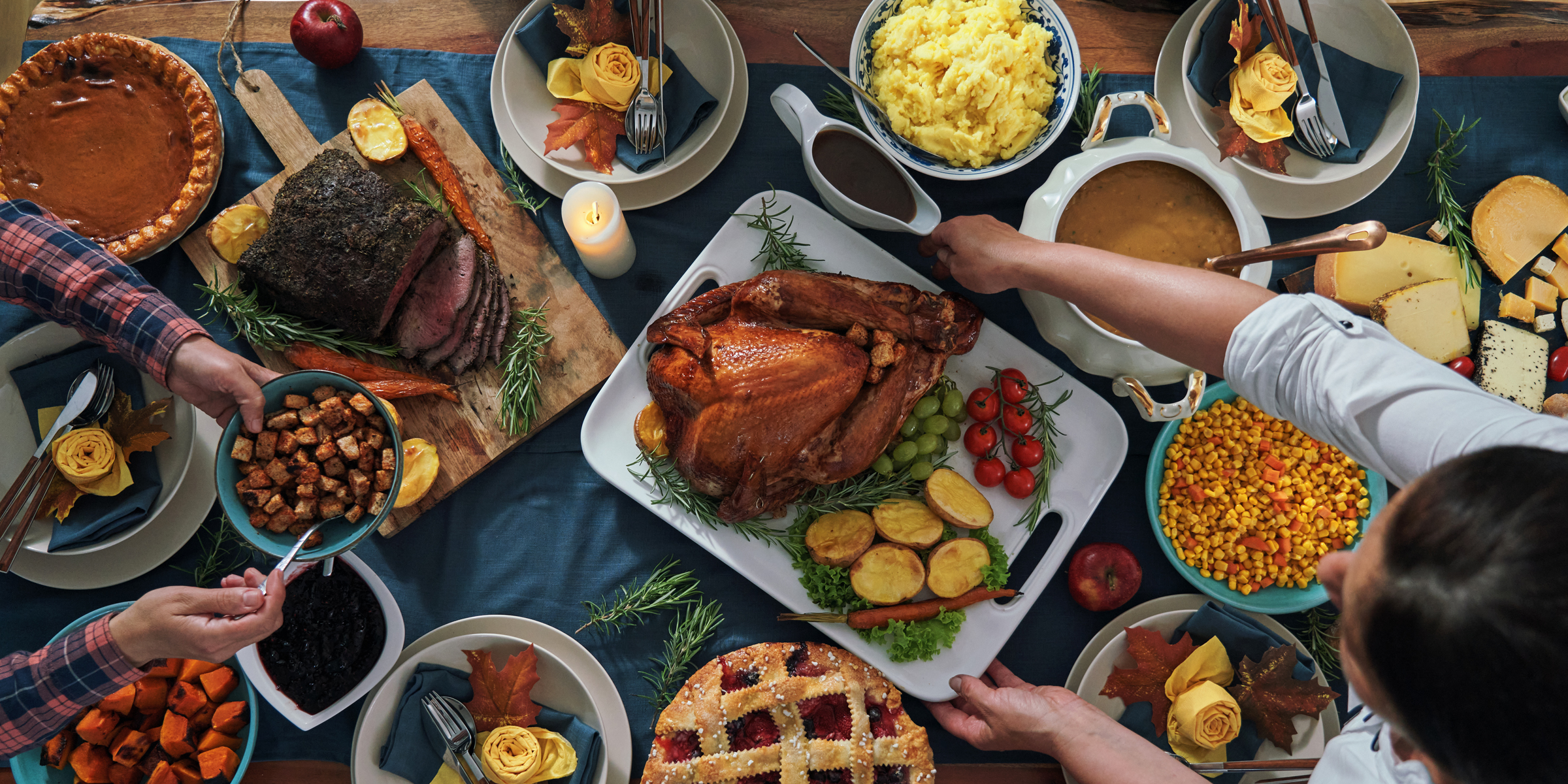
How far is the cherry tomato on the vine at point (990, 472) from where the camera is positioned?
2311 mm

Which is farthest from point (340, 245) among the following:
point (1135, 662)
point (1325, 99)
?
point (1325, 99)

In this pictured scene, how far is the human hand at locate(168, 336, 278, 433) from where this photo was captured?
6.47 ft

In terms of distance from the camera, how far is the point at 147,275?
238cm

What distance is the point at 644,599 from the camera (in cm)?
237

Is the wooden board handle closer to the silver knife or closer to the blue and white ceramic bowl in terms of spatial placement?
the blue and white ceramic bowl

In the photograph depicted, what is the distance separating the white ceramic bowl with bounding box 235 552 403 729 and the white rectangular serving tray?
64 cm

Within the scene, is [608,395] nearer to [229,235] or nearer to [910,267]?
[910,267]

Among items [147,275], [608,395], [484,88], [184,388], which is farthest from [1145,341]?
[147,275]

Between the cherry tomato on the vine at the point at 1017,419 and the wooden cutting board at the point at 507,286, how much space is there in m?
1.13

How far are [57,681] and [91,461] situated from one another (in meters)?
0.52

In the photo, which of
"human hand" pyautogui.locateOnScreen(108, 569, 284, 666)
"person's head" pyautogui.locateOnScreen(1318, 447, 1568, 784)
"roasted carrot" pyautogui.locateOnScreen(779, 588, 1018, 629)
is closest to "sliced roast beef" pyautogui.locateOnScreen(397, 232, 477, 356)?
"human hand" pyautogui.locateOnScreen(108, 569, 284, 666)

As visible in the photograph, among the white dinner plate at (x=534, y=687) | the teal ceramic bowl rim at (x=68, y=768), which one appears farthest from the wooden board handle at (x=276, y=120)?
the white dinner plate at (x=534, y=687)

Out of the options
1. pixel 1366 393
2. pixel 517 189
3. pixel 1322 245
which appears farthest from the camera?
pixel 517 189

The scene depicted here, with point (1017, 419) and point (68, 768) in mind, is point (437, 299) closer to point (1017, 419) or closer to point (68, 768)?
point (68, 768)
